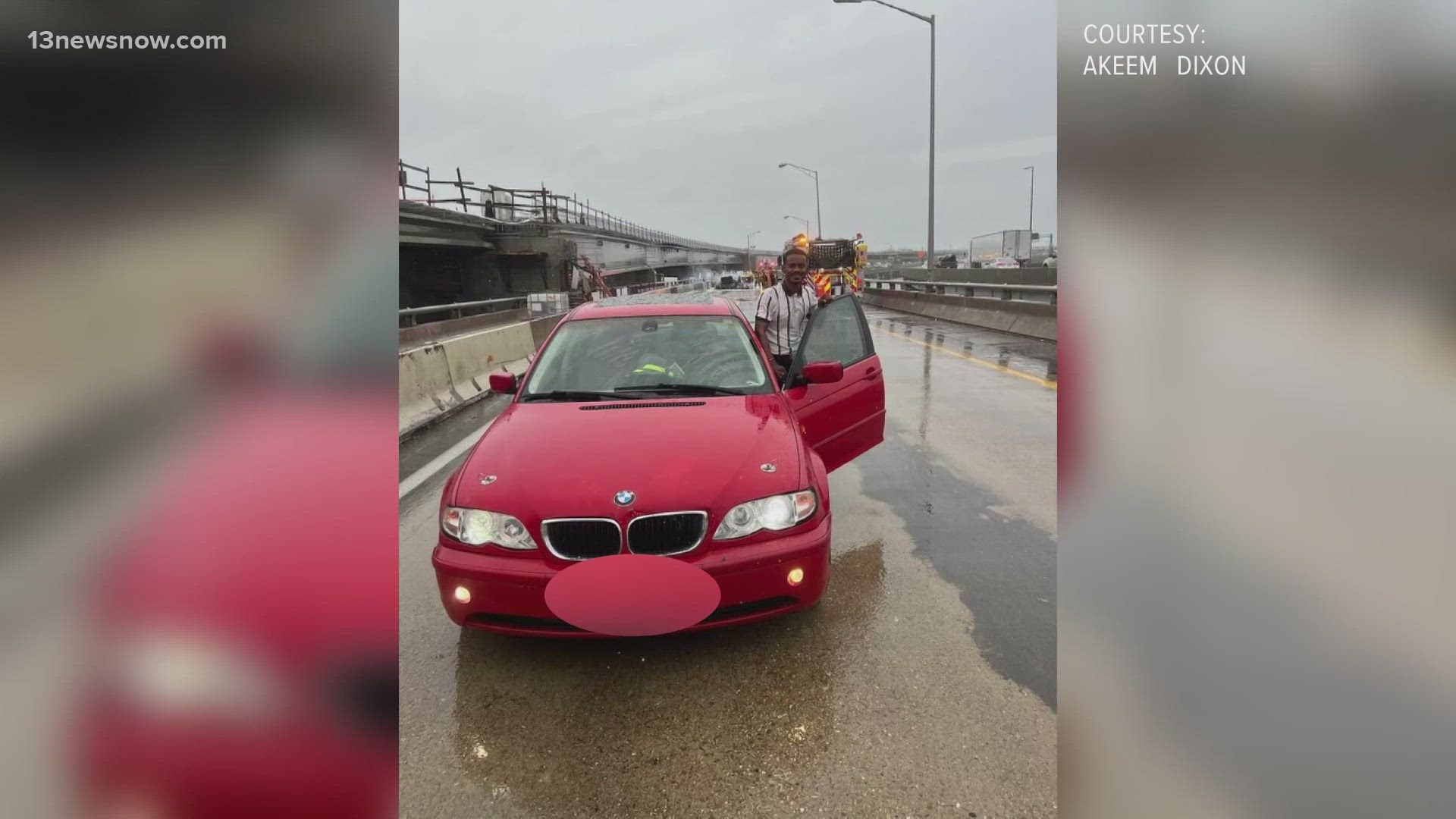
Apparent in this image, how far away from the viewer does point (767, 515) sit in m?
2.76

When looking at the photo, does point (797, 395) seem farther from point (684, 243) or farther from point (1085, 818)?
point (684, 243)

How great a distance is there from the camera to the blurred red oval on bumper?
82.9 inches

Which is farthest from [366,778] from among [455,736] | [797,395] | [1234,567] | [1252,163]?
[797,395]

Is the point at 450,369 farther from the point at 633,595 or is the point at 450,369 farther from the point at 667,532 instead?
the point at 633,595

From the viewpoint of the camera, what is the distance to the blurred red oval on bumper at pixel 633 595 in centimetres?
211

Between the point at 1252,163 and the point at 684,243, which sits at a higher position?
the point at 684,243

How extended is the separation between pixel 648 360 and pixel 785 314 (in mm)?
2065

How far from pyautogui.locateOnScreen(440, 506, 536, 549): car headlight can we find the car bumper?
0.05 meters

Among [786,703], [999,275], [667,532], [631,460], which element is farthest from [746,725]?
[999,275]

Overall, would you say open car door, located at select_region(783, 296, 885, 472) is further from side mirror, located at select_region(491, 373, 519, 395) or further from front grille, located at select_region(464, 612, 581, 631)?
front grille, located at select_region(464, 612, 581, 631)

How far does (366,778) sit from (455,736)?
168 cm

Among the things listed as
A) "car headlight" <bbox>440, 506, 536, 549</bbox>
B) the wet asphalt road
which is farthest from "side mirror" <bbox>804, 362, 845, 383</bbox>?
"car headlight" <bbox>440, 506, 536, 549</bbox>

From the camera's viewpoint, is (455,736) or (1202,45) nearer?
(1202,45)

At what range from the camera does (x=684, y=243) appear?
6788 centimetres
